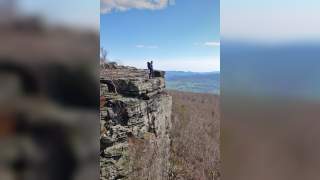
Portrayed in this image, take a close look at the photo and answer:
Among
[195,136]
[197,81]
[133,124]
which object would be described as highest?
[197,81]

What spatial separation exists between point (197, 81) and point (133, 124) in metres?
0.60

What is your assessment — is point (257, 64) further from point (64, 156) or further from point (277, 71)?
point (64, 156)

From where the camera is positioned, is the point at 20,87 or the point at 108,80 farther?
the point at 108,80

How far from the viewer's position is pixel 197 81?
13.2ft

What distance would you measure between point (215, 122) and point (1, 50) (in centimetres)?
174

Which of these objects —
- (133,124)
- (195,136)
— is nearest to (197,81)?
(195,136)

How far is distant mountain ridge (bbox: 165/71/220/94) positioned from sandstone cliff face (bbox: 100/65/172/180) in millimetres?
71

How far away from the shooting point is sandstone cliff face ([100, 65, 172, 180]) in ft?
12.3

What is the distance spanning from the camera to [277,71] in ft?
13.3

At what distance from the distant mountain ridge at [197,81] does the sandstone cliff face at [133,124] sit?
0.07m

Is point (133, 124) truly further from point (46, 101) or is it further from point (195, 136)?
point (46, 101)

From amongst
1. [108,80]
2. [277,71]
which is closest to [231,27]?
[277,71]

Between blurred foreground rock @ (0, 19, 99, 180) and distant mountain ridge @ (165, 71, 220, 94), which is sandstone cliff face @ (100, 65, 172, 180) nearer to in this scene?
distant mountain ridge @ (165, 71, 220, 94)

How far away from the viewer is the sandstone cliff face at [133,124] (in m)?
3.76
